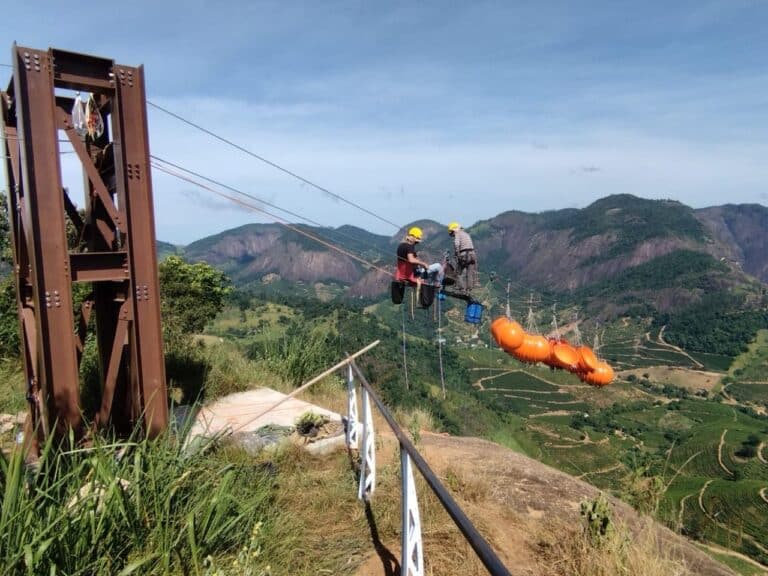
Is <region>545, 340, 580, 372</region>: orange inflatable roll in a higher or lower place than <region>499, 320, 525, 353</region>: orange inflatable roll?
lower

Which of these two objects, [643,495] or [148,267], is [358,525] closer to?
[643,495]

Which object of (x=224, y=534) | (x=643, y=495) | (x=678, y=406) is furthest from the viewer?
(x=678, y=406)

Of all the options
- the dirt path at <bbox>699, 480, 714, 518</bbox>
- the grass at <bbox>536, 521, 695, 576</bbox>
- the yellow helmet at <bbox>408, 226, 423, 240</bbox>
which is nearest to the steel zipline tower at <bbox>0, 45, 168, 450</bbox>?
the grass at <bbox>536, 521, 695, 576</bbox>

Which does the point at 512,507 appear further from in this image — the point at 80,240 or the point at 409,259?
the point at 80,240

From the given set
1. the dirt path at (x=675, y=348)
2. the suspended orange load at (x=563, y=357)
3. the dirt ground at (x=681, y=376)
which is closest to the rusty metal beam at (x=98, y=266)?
the suspended orange load at (x=563, y=357)

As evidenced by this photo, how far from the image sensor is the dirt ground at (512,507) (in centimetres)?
396

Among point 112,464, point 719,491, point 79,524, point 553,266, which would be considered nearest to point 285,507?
point 112,464

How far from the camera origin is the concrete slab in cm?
647

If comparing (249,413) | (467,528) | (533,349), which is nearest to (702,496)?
(533,349)

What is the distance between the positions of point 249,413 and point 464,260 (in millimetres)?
3989

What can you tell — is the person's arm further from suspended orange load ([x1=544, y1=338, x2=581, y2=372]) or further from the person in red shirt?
suspended orange load ([x1=544, y1=338, x2=581, y2=372])

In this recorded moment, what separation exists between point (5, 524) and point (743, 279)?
147 metres

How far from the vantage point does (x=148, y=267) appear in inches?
199

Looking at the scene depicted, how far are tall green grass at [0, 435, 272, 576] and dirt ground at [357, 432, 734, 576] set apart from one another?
1165mm
